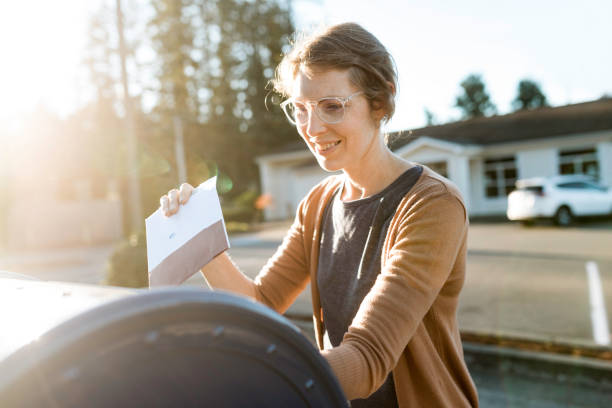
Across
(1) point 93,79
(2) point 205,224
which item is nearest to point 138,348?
(2) point 205,224

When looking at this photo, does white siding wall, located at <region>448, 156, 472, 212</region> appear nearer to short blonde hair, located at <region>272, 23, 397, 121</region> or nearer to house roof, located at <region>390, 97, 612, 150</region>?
house roof, located at <region>390, 97, 612, 150</region>

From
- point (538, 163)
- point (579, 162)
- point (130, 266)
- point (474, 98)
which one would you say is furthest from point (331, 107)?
point (474, 98)

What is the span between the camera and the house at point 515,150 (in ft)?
73.4

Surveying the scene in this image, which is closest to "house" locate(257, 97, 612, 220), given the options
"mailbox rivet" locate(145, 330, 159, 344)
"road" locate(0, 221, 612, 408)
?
"road" locate(0, 221, 612, 408)

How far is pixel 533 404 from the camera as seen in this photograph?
4191 millimetres

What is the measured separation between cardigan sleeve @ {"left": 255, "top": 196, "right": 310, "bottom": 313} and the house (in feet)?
71.2

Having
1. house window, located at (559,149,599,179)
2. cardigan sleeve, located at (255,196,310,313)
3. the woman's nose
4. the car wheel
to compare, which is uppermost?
the woman's nose

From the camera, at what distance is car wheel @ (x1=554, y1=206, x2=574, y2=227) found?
58.2ft

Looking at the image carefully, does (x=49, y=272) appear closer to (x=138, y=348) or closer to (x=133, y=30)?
(x=138, y=348)

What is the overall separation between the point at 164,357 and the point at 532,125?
2683 cm

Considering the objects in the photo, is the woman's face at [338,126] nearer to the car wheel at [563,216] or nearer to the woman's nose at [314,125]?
the woman's nose at [314,125]

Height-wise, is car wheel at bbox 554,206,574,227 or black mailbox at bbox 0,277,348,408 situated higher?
black mailbox at bbox 0,277,348,408

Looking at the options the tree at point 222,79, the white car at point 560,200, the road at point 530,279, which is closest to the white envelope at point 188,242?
the road at point 530,279

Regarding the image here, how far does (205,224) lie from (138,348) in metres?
0.66
